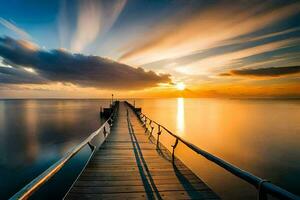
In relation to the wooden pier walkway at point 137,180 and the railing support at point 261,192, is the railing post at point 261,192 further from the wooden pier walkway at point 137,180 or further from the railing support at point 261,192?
the wooden pier walkway at point 137,180

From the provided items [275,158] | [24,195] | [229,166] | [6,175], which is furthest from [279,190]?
[275,158]

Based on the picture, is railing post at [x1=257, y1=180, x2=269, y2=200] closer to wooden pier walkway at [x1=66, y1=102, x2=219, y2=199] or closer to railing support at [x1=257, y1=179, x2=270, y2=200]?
railing support at [x1=257, y1=179, x2=270, y2=200]

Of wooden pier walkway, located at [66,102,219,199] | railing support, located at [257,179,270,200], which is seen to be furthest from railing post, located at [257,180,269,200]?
wooden pier walkway, located at [66,102,219,199]

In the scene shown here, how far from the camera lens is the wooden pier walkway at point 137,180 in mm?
3498

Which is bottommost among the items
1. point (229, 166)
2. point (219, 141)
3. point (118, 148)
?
point (219, 141)

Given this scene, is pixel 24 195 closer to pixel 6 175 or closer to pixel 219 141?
pixel 6 175

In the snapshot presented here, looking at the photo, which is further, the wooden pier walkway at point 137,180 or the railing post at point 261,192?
the wooden pier walkway at point 137,180

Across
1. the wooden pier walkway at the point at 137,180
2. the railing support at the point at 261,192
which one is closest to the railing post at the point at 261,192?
the railing support at the point at 261,192

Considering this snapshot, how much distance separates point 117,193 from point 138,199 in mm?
483

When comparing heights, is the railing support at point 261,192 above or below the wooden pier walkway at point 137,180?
above

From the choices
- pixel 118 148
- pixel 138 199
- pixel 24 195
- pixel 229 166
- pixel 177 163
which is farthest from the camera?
pixel 118 148

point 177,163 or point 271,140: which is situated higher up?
point 177,163

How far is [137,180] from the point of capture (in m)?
4.18

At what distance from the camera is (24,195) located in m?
1.55
